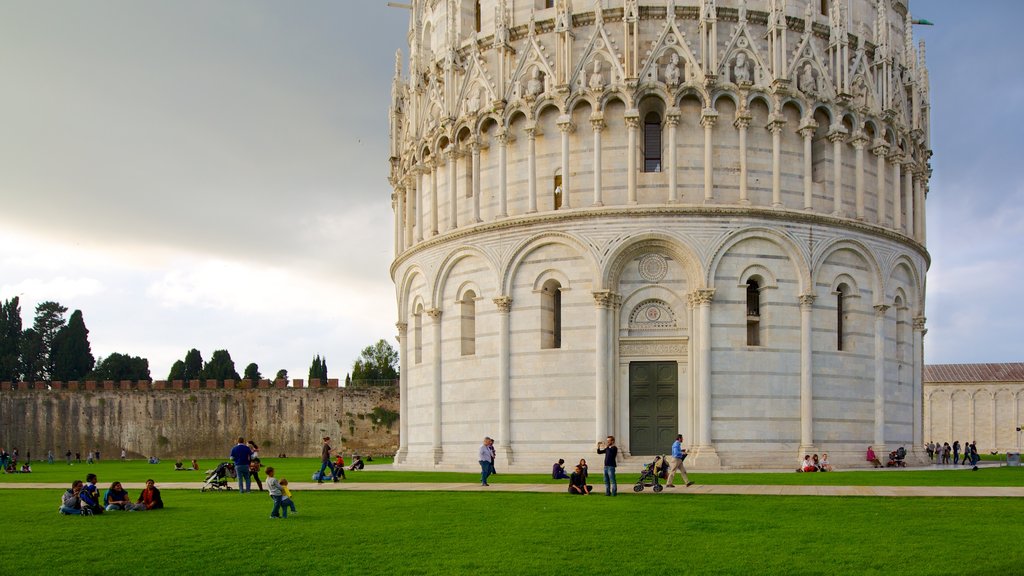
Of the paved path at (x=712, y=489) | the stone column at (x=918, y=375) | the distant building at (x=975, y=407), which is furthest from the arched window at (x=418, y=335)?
the distant building at (x=975, y=407)

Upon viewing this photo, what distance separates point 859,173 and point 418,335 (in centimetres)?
1852

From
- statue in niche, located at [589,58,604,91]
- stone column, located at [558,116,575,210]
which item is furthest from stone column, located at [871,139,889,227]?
stone column, located at [558,116,575,210]

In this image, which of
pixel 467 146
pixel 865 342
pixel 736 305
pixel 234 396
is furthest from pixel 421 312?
pixel 234 396

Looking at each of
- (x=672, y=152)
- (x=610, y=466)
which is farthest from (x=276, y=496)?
(x=672, y=152)

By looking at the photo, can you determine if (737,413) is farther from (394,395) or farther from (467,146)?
(394,395)

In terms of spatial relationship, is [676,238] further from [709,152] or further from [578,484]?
[578,484]

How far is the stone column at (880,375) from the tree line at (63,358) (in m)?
52.9

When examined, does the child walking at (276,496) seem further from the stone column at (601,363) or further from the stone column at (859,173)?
the stone column at (859,173)

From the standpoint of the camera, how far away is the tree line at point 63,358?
3748 inches

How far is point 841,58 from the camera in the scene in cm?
4066

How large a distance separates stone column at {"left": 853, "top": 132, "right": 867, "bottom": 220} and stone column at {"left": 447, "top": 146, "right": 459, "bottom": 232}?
49.0 ft

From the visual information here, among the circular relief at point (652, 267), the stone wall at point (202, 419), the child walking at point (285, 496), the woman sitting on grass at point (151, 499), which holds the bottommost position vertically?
the stone wall at point (202, 419)

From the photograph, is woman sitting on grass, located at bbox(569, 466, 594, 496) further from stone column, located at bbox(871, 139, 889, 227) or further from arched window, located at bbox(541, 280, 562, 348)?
stone column, located at bbox(871, 139, 889, 227)

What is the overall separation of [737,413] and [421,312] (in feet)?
46.3
